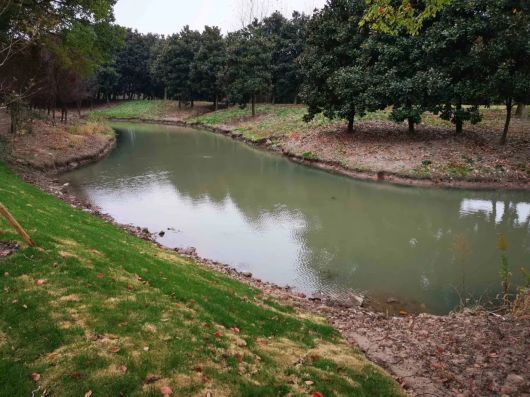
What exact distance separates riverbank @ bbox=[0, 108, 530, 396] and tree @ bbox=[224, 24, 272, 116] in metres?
42.8

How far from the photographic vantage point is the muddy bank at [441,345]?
7.69m

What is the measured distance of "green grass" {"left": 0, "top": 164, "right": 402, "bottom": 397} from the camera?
6043mm

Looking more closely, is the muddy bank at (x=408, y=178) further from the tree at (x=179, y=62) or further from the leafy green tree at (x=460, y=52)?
the tree at (x=179, y=62)

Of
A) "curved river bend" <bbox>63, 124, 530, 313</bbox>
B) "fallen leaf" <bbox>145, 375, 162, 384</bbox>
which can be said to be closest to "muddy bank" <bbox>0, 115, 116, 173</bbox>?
"curved river bend" <bbox>63, 124, 530, 313</bbox>

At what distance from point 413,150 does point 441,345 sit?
22.5 meters

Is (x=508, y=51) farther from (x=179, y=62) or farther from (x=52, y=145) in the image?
(x=179, y=62)

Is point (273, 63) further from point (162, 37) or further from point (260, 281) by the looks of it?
point (260, 281)

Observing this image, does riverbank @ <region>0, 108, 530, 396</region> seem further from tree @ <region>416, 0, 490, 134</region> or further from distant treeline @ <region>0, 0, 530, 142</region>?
tree @ <region>416, 0, 490, 134</region>

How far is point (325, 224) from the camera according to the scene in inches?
782

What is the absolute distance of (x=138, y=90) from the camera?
86188mm

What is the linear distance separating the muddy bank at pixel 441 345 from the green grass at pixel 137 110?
61.0 m

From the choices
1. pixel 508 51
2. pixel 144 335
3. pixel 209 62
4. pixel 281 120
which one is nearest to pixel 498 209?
pixel 508 51

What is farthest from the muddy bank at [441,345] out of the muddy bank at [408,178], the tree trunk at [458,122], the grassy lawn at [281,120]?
the grassy lawn at [281,120]

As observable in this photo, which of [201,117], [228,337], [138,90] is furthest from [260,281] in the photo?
[138,90]
